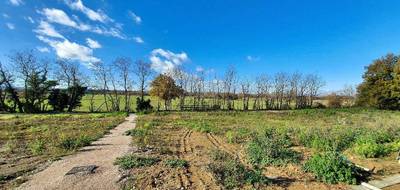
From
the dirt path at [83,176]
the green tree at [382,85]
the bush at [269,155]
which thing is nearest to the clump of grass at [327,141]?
the bush at [269,155]

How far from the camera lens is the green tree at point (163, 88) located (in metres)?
45.4

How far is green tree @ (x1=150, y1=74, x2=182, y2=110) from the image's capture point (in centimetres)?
4544

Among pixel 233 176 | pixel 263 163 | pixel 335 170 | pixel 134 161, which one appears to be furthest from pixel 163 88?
pixel 335 170

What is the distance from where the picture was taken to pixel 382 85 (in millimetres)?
43781

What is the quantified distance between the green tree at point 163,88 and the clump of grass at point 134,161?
36318 millimetres

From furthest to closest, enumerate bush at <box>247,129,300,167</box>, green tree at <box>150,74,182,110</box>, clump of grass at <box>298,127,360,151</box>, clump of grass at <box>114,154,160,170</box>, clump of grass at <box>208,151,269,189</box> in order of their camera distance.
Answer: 1. green tree at <box>150,74,182,110</box>
2. clump of grass at <box>298,127,360,151</box>
3. bush at <box>247,129,300,167</box>
4. clump of grass at <box>114,154,160,170</box>
5. clump of grass at <box>208,151,269,189</box>

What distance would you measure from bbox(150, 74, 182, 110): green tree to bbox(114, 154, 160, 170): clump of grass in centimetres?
3632

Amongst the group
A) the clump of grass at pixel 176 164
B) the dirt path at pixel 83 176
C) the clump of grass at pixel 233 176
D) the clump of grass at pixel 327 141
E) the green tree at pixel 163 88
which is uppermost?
the green tree at pixel 163 88

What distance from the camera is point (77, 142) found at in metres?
12.2

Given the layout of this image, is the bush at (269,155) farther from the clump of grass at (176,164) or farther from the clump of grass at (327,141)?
the clump of grass at (176,164)

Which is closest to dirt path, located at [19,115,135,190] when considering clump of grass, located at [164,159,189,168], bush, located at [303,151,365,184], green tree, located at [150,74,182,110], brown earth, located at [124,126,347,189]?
brown earth, located at [124,126,347,189]

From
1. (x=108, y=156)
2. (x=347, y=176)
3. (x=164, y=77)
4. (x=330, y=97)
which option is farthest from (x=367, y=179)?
(x=330, y=97)

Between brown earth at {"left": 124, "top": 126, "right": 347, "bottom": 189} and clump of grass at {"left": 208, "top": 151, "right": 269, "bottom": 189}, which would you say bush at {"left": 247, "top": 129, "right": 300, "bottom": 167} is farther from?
clump of grass at {"left": 208, "top": 151, "right": 269, "bottom": 189}

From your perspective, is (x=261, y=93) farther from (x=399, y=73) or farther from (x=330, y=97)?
(x=399, y=73)
